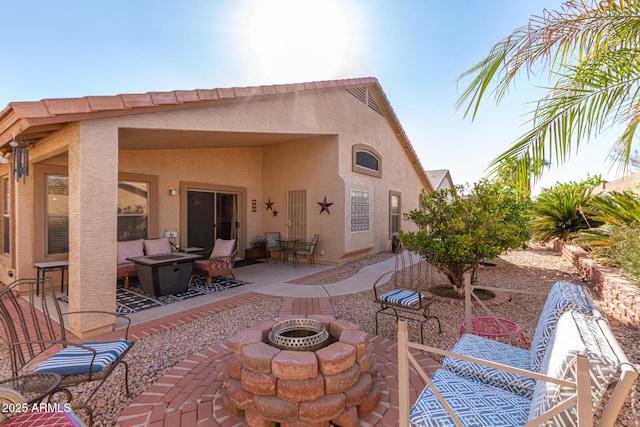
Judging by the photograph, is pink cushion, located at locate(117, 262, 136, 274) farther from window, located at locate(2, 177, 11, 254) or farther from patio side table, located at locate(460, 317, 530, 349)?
patio side table, located at locate(460, 317, 530, 349)

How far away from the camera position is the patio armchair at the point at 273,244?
1009 centimetres

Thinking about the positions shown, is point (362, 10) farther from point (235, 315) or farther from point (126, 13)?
point (235, 315)

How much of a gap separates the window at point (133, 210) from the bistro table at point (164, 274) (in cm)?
182

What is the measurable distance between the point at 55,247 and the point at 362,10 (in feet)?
27.5

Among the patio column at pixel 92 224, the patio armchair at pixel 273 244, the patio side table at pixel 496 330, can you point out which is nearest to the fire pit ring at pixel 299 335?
the patio side table at pixel 496 330

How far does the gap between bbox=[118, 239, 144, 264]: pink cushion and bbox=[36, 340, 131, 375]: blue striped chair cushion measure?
186 inches

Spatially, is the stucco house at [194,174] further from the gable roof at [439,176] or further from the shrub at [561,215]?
the gable roof at [439,176]

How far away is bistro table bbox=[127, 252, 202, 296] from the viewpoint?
597cm

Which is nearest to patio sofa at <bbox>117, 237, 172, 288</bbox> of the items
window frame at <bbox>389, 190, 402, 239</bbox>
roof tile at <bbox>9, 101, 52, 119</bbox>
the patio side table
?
roof tile at <bbox>9, 101, 52, 119</bbox>

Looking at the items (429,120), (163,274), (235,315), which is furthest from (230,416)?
(429,120)

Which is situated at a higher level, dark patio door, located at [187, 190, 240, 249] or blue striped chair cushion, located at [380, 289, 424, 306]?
dark patio door, located at [187, 190, 240, 249]

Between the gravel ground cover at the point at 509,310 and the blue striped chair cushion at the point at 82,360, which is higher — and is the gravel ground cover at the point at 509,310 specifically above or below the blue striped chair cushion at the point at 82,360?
below

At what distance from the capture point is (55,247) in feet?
22.0

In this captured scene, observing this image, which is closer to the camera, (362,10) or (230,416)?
(230,416)
